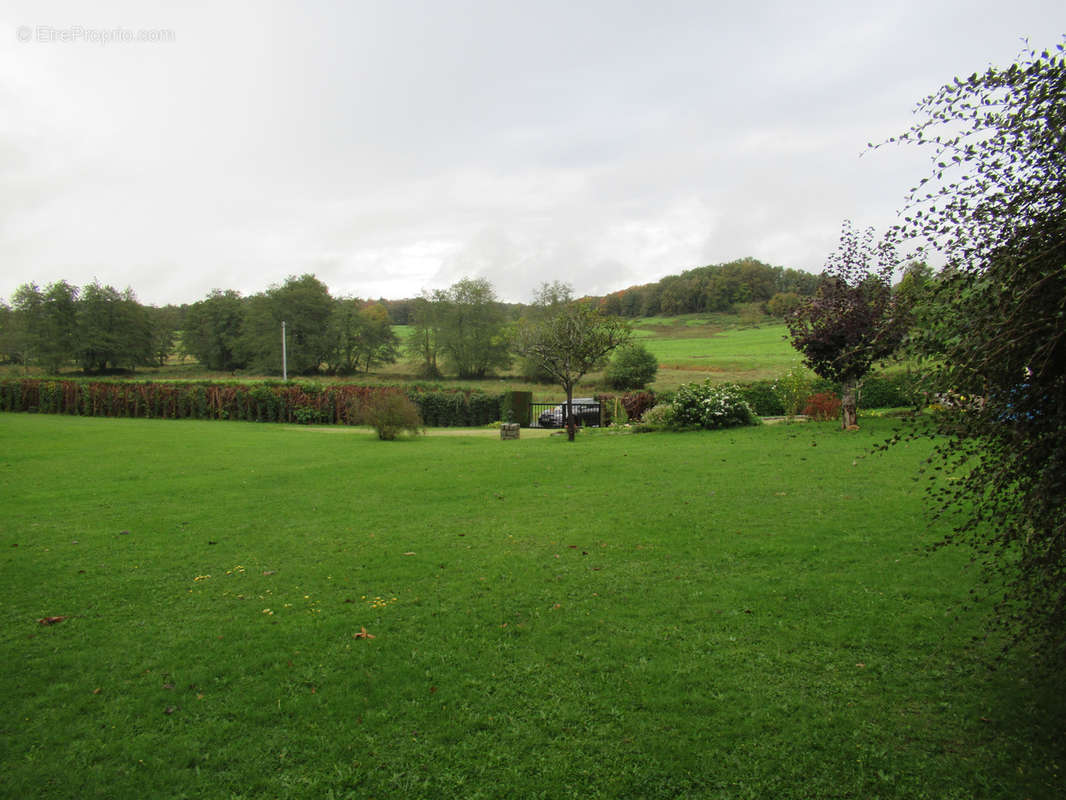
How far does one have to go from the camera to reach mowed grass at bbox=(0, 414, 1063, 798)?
3.06 metres

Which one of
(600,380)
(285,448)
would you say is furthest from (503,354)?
(285,448)

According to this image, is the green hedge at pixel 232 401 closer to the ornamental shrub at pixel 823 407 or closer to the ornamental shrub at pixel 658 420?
the ornamental shrub at pixel 658 420

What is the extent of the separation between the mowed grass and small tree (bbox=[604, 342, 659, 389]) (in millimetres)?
27492

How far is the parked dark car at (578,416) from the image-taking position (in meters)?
25.8

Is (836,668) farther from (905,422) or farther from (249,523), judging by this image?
(249,523)

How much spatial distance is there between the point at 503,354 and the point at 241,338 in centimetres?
2517

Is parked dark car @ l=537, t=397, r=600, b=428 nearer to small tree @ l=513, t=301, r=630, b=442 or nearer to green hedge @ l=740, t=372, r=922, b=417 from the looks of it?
green hedge @ l=740, t=372, r=922, b=417

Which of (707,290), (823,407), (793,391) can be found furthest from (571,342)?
(707,290)

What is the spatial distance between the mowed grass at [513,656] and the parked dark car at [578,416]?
16965mm

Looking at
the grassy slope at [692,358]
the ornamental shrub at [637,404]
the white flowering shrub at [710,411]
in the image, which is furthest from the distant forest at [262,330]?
the white flowering shrub at [710,411]

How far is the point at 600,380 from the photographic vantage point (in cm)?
3981

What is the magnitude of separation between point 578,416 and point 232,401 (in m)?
19.0

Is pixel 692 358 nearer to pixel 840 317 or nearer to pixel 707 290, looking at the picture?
pixel 707 290

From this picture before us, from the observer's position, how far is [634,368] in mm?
36031
